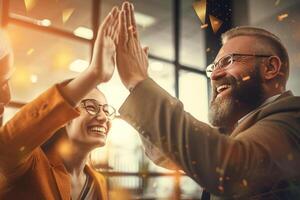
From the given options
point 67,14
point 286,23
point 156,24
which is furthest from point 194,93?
point 67,14

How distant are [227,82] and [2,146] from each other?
26.5 inches

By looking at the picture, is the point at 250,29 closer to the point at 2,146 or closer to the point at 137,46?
the point at 137,46

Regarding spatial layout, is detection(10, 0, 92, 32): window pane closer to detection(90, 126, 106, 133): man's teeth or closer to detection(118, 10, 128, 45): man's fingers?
detection(90, 126, 106, 133): man's teeth

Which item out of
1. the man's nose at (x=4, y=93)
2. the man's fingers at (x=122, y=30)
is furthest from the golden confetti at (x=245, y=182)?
the man's nose at (x=4, y=93)

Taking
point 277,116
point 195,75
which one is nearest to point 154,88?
point 277,116

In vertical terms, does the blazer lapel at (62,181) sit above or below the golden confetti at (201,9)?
below

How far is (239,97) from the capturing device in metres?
1.15

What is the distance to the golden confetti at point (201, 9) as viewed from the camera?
2838 mm

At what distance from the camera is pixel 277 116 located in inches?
37.0

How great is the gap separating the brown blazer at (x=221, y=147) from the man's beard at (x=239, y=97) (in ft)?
0.69

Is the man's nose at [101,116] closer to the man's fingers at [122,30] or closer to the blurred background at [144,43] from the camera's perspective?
the blurred background at [144,43]

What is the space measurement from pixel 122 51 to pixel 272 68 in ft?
1.56

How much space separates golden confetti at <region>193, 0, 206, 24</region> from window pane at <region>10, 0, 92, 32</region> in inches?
35.0

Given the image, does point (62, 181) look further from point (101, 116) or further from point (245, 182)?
point (245, 182)
